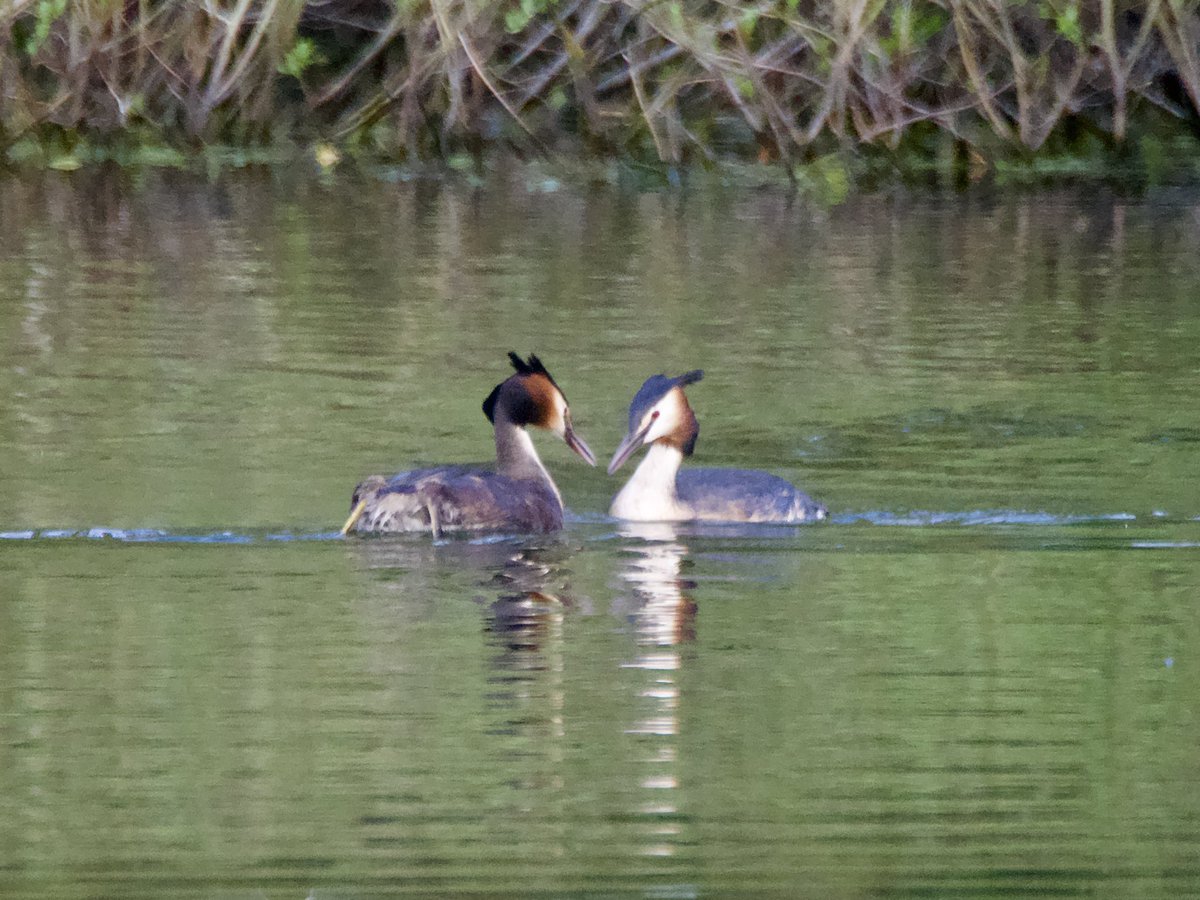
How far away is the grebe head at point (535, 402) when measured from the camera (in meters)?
10.3

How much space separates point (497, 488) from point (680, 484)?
92cm

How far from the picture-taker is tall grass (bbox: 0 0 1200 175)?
20.1 metres

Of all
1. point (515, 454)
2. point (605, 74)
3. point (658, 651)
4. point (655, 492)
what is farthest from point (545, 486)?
point (605, 74)

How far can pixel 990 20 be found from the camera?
66.1 feet

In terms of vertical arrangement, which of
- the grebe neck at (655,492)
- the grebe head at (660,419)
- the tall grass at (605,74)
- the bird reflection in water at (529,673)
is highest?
the tall grass at (605,74)

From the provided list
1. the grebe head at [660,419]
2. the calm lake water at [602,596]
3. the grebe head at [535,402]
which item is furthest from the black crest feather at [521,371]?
the calm lake water at [602,596]

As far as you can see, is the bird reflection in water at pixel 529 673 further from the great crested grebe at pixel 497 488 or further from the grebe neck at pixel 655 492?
the grebe neck at pixel 655 492

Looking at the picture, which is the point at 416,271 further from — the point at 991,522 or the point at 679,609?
the point at 679,609

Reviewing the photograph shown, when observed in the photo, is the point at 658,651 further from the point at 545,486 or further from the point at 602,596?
the point at 545,486

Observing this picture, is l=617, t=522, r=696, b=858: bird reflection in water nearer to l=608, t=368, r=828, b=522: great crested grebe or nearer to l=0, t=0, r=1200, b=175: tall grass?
l=608, t=368, r=828, b=522: great crested grebe

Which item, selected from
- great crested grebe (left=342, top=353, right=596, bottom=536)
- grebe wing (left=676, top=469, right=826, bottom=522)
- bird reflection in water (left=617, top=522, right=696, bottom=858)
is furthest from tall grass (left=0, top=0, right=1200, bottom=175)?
bird reflection in water (left=617, top=522, right=696, bottom=858)

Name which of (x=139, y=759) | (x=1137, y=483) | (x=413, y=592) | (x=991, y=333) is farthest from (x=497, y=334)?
(x=139, y=759)

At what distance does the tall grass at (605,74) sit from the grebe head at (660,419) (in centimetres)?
898

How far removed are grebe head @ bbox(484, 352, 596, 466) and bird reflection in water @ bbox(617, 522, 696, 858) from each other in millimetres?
459
